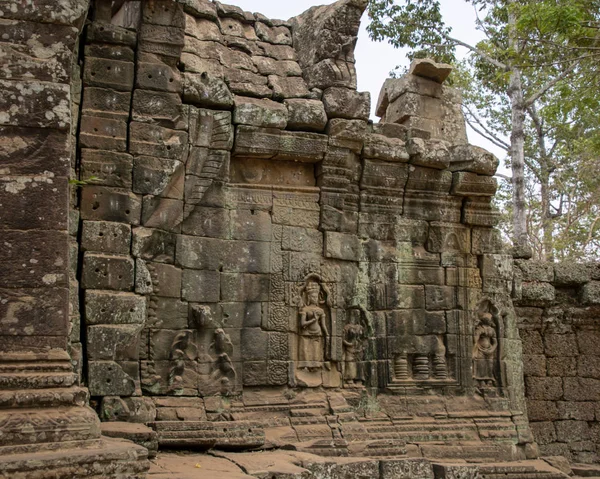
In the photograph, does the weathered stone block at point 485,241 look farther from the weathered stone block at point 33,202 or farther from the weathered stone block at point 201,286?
the weathered stone block at point 33,202

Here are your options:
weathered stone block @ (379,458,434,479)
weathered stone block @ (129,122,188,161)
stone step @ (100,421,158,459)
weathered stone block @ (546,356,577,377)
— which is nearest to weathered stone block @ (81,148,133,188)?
weathered stone block @ (129,122,188,161)

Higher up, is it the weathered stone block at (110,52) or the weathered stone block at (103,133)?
the weathered stone block at (110,52)

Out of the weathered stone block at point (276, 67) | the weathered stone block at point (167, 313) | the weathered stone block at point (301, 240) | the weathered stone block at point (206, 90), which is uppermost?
the weathered stone block at point (276, 67)

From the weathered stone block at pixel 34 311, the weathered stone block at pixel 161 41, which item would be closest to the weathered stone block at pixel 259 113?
the weathered stone block at pixel 161 41

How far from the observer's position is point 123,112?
9.89 metres

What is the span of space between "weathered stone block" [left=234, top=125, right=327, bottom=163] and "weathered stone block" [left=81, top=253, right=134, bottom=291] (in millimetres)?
2120

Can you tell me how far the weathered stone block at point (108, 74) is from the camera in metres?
9.72

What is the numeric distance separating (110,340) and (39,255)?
3019mm

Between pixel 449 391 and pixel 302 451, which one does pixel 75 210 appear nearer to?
pixel 302 451


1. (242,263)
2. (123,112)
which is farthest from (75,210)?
(242,263)

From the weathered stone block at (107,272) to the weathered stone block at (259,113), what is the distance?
2259 mm

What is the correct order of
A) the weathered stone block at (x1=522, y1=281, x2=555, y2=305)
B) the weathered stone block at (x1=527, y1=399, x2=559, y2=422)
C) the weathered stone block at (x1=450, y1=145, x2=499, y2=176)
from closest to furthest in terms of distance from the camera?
the weathered stone block at (x1=450, y1=145, x2=499, y2=176) → the weathered stone block at (x1=522, y1=281, x2=555, y2=305) → the weathered stone block at (x1=527, y1=399, x2=559, y2=422)

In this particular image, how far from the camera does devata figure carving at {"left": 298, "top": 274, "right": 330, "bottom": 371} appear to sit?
11133 millimetres

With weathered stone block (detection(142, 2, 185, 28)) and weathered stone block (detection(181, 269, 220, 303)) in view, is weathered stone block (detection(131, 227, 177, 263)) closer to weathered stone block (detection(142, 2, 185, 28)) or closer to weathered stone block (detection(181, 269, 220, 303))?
weathered stone block (detection(181, 269, 220, 303))
